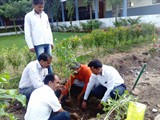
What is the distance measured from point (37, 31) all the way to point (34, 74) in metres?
1.01

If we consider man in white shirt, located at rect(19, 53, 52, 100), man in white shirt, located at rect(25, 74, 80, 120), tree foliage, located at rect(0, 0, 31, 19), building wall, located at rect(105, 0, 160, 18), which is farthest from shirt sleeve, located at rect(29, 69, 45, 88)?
tree foliage, located at rect(0, 0, 31, 19)

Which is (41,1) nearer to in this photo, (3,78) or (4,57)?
(4,57)

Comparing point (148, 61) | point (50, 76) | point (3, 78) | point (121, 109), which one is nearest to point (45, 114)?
point (50, 76)

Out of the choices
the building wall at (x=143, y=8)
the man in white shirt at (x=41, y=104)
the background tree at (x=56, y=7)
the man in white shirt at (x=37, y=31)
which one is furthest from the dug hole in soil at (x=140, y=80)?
the background tree at (x=56, y=7)

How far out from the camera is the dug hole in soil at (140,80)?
338 centimetres

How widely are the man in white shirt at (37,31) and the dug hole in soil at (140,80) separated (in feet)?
4.18

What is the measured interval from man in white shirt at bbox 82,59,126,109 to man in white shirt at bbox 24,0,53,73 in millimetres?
1223

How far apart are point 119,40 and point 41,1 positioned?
15.7 ft

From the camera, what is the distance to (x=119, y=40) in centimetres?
762

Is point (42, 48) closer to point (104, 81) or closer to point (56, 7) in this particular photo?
point (104, 81)

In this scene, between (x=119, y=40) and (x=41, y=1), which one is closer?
(x=41, y=1)

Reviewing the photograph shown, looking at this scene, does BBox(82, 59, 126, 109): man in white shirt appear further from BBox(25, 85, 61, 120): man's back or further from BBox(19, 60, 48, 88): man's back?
BBox(25, 85, 61, 120): man's back

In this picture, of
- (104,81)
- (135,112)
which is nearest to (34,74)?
(104,81)

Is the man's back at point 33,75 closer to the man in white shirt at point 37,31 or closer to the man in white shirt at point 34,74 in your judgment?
the man in white shirt at point 34,74
